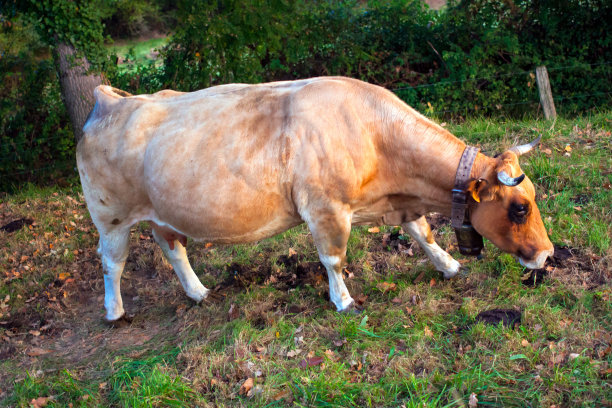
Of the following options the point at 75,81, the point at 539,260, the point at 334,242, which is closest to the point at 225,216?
the point at 334,242

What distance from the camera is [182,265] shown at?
19.5 ft

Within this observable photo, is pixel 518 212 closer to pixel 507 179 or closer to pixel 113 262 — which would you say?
pixel 507 179

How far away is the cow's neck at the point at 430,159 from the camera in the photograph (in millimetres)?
4766

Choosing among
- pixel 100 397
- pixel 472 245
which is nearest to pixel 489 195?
pixel 472 245

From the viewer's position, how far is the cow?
473 cm

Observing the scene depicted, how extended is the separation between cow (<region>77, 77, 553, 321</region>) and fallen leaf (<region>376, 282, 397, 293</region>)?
391 mm

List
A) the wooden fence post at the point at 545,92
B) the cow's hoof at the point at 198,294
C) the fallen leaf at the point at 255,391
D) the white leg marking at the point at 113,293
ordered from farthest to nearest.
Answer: the wooden fence post at the point at 545,92 → the cow's hoof at the point at 198,294 → the white leg marking at the point at 113,293 → the fallen leaf at the point at 255,391

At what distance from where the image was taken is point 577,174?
22.4 ft

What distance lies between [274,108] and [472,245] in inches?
81.2

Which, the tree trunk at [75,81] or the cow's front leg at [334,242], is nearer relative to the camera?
the cow's front leg at [334,242]

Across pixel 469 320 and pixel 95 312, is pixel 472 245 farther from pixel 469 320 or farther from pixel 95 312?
pixel 95 312

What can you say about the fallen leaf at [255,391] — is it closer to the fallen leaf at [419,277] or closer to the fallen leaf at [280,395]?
the fallen leaf at [280,395]

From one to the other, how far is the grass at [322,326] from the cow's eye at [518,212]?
752 mm

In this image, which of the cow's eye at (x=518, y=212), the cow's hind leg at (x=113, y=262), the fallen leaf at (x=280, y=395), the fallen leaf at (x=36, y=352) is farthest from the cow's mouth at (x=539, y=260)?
the fallen leaf at (x=36, y=352)
